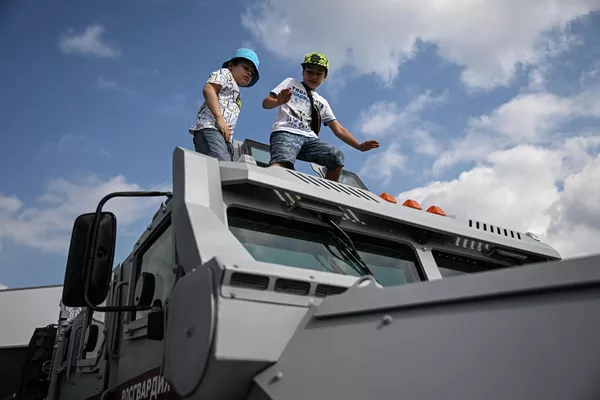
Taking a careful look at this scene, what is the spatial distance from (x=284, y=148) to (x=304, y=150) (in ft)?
0.67

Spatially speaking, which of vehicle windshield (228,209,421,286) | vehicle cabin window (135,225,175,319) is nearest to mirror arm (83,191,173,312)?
vehicle cabin window (135,225,175,319)

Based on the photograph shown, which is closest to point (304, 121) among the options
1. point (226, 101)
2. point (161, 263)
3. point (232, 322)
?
point (226, 101)

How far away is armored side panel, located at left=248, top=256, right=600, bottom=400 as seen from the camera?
1.01 m

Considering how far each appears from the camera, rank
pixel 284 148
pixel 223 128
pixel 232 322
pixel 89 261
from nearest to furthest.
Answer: pixel 232 322, pixel 89 261, pixel 223 128, pixel 284 148

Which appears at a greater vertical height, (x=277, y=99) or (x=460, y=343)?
(x=277, y=99)

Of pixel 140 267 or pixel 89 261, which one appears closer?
pixel 89 261

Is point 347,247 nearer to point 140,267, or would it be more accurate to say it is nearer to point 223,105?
point 140,267

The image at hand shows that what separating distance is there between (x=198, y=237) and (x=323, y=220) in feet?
2.41

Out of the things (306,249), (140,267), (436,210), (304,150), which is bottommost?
(306,249)

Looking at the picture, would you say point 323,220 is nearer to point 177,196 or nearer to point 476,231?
point 177,196

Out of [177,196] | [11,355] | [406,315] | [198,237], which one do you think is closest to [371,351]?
[406,315]

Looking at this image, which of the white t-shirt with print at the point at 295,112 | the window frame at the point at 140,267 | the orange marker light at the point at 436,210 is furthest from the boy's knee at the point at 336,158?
the window frame at the point at 140,267

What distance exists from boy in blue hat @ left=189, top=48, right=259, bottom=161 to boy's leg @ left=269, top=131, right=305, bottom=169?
0.27 metres

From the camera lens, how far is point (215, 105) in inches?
129
